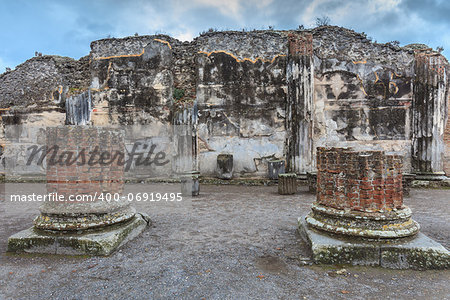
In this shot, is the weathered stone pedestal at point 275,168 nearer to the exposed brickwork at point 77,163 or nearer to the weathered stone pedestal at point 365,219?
the weathered stone pedestal at point 365,219

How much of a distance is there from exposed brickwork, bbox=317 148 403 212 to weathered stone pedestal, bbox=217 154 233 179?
5.14m

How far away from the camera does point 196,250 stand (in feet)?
10.3

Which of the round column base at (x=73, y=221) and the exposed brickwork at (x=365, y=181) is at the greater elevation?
the exposed brickwork at (x=365, y=181)

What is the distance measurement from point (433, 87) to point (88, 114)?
34.5ft

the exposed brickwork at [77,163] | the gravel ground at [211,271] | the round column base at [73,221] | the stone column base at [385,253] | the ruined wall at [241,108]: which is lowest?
the gravel ground at [211,271]

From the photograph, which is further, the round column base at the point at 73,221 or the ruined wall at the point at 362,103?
the ruined wall at the point at 362,103

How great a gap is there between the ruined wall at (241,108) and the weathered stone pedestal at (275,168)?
0.23 metres

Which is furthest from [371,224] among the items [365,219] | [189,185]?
[189,185]

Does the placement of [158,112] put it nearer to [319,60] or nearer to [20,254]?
[319,60]

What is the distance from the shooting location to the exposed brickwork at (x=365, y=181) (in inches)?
121

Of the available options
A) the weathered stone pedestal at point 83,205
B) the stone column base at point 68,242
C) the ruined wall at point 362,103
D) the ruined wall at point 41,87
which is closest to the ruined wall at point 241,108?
the ruined wall at point 362,103

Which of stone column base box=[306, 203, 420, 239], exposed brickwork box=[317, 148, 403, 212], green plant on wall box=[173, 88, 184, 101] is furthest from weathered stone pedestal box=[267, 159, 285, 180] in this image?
stone column base box=[306, 203, 420, 239]

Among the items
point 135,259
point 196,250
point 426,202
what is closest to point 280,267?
point 196,250

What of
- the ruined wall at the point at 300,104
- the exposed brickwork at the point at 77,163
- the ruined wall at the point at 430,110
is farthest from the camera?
the ruined wall at the point at 300,104
